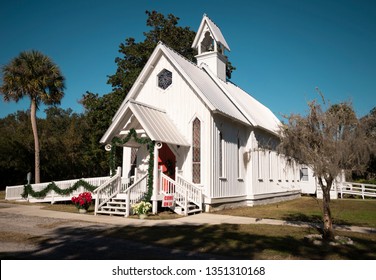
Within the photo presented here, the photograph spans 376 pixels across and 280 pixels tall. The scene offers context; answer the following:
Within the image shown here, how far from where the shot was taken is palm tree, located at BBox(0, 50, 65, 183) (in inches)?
1030

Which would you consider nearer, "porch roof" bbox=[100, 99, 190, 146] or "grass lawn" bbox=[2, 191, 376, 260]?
"grass lawn" bbox=[2, 191, 376, 260]

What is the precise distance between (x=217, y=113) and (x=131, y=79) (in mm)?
14124

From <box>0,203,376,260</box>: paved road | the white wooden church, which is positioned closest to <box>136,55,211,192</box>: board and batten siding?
the white wooden church

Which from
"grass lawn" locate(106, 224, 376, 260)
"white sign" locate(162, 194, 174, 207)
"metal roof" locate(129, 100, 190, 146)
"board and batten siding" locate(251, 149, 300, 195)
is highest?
"metal roof" locate(129, 100, 190, 146)

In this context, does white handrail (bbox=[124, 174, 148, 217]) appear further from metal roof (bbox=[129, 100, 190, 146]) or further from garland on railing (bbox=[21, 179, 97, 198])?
garland on railing (bbox=[21, 179, 97, 198])

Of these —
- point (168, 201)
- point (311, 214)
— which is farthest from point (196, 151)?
point (311, 214)

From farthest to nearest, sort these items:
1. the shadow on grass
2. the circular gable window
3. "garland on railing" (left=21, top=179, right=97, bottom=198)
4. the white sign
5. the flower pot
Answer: "garland on railing" (left=21, top=179, right=97, bottom=198) < the circular gable window < the white sign < the flower pot < the shadow on grass

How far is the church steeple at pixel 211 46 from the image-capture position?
22703 millimetres

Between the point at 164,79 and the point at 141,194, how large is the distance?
23.6 feet

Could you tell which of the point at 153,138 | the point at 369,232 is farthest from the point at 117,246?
the point at 369,232

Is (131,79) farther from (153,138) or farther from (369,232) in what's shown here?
(369,232)

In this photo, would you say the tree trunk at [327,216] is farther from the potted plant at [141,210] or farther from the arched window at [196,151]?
the arched window at [196,151]

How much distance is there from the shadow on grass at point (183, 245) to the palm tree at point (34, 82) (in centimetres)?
1938

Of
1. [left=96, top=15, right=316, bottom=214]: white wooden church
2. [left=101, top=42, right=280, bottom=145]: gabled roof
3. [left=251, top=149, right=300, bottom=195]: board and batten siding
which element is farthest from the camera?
[left=251, top=149, right=300, bottom=195]: board and batten siding
